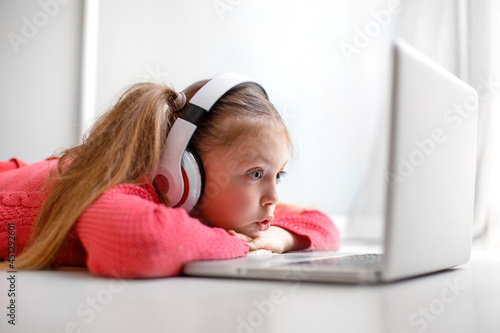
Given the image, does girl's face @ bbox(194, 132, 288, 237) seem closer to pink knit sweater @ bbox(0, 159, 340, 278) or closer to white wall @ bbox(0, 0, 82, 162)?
pink knit sweater @ bbox(0, 159, 340, 278)

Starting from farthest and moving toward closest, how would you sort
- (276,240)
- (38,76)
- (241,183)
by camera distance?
(38,76) → (276,240) → (241,183)

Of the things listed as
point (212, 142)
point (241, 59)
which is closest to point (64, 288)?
point (212, 142)

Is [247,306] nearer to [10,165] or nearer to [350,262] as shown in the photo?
[350,262]

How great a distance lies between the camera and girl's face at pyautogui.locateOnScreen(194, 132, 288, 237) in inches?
36.9

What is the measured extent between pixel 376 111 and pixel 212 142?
154 cm

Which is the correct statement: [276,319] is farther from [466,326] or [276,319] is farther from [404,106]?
[404,106]

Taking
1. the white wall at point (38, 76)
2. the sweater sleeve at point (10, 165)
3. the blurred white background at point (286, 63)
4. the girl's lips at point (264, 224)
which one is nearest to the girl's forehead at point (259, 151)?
the girl's lips at point (264, 224)

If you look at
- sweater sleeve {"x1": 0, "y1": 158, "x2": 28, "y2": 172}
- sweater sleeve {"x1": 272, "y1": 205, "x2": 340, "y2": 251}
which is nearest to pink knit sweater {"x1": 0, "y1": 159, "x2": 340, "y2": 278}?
sweater sleeve {"x1": 272, "y1": 205, "x2": 340, "y2": 251}

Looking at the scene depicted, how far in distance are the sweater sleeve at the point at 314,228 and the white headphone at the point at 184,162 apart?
1.05ft

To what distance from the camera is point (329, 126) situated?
2.41 m

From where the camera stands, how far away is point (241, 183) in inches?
37.0

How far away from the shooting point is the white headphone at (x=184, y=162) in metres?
0.86

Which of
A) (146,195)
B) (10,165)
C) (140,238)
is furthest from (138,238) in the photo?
(10,165)

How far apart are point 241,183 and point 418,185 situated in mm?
381
